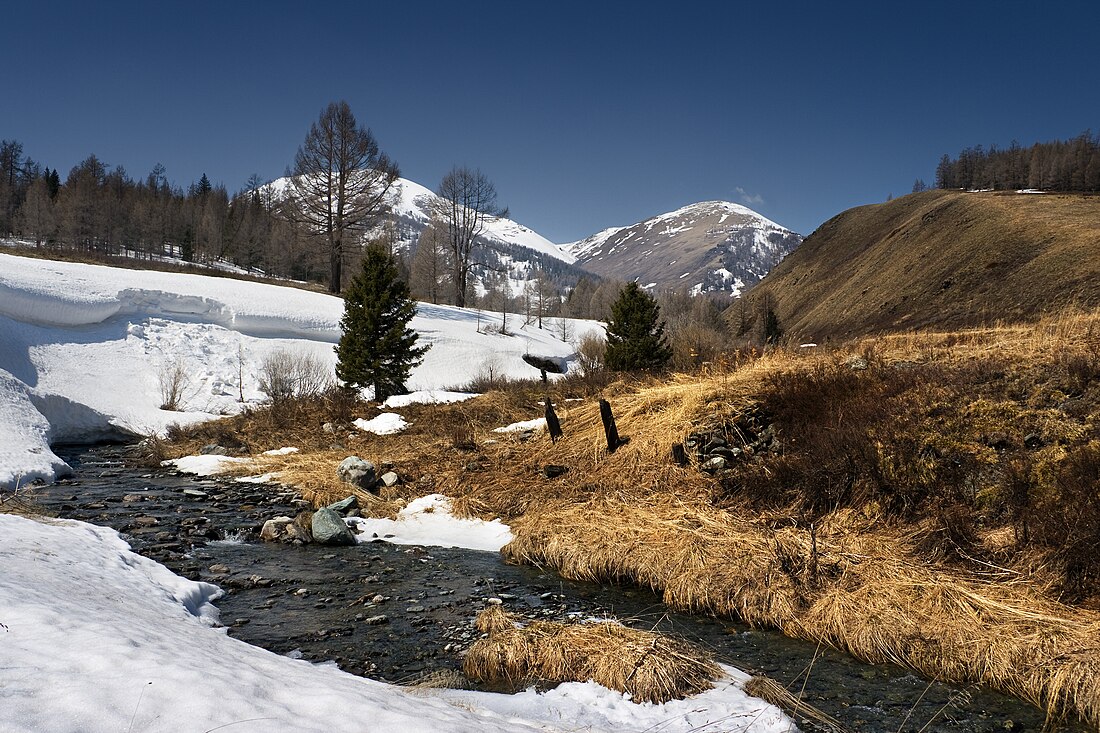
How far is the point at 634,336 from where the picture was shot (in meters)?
21.1

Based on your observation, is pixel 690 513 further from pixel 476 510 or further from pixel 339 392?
pixel 339 392

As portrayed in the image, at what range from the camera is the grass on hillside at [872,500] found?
4.56 meters

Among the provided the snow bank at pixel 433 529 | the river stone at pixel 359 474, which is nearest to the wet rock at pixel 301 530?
the snow bank at pixel 433 529

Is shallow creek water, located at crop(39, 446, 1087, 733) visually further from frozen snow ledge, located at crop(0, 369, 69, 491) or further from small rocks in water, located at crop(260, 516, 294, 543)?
frozen snow ledge, located at crop(0, 369, 69, 491)

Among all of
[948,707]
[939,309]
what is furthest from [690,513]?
[939,309]

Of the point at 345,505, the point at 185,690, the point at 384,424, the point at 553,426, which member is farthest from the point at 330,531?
the point at 384,424

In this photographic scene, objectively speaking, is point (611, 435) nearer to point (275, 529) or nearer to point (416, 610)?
point (416, 610)

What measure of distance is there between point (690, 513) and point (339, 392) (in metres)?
13.4

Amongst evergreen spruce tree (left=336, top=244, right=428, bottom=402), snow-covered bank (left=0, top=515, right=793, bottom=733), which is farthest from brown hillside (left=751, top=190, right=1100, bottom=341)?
snow-covered bank (left=0, top=515, right=793, bottom=733)

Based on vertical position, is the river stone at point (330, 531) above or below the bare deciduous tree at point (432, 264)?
below

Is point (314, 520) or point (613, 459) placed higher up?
point (613, 459)

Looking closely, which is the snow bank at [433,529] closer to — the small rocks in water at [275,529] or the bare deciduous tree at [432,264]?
the small rocks in water at [275,529]

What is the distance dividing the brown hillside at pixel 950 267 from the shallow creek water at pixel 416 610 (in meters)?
40.7

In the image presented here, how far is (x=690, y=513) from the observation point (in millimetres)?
6902
